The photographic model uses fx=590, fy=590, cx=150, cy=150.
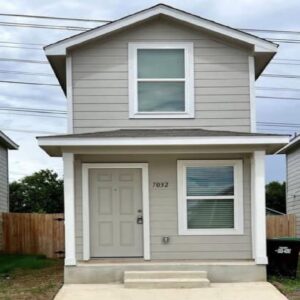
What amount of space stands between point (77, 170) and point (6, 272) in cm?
351

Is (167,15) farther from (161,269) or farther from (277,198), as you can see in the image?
(277,198)

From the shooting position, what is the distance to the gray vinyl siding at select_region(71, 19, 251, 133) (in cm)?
1281

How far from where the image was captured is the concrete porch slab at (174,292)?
10.3 metres

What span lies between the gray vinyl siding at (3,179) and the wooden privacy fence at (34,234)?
2.09 m

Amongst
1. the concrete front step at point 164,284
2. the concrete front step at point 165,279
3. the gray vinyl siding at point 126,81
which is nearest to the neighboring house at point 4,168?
the gray vinyl siding at point 126,81

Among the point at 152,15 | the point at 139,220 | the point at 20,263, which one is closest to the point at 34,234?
the point at 20,263

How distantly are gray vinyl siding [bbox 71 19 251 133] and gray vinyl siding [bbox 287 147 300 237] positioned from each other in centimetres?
1122

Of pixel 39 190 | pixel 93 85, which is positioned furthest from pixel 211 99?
pixel 39 190

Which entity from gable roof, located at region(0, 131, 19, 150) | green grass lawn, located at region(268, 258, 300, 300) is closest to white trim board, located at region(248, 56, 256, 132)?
green grass lawn, located at region(268, 258, 300, 300)

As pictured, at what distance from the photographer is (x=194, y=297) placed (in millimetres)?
10258

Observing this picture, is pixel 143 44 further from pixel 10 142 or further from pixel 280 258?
pixel 10 142

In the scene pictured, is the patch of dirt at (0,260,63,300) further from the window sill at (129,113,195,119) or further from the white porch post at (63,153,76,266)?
the window sill at (129,113,195,119)

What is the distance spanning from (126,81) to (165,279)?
14.3 ft

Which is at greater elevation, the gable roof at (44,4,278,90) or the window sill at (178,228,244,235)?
the gable roof at (44,4,278,90)
